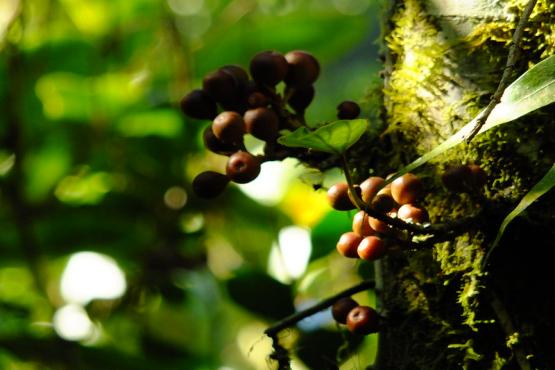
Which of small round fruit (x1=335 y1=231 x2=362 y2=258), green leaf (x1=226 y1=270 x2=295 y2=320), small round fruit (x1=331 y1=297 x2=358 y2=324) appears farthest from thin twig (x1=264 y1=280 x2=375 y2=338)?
green leaf (x1=226 y1=270 x2=295 y2=320)

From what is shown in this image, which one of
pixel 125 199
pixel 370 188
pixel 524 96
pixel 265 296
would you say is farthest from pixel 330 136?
pixel 125 199

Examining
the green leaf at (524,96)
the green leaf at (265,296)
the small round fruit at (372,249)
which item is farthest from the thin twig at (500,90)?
the green leaf at (265,296)

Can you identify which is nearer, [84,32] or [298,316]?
[298,316]

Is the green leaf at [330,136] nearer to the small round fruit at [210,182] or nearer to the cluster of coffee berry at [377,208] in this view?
the cluster of coffee berry at [377,208]

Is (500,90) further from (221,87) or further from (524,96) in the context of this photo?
(221,87)

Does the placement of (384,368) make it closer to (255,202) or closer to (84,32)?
(255,202)

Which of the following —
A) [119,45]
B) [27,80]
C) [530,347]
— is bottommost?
[530,347]

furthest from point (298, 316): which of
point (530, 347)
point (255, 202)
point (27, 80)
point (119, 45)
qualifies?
point (119, 45)
